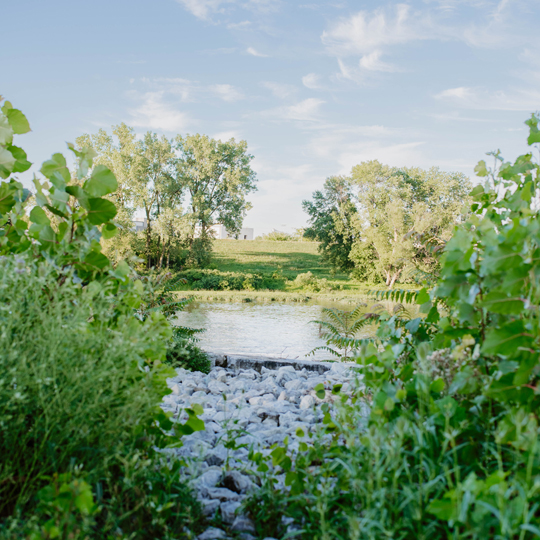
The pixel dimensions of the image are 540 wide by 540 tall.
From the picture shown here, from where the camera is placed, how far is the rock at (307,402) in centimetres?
269

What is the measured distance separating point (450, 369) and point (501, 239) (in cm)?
A: 53

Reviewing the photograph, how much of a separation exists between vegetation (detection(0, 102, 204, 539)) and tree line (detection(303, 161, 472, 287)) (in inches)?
797

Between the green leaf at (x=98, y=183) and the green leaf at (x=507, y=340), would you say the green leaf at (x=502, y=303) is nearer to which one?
the green leaf at (x=507, y=340)

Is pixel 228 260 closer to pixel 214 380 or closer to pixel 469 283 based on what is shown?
pixel 214 380

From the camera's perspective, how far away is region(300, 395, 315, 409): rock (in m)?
2.69

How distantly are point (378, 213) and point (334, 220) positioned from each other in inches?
134

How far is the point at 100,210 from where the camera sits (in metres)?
1.64

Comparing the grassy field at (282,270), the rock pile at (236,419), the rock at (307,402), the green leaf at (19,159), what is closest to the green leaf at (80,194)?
the green leaf at (19,159)

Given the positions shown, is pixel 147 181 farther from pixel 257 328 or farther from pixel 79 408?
pixel 79 408

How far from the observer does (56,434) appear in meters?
1.25

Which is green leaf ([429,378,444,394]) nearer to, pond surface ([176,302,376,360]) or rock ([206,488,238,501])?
rock ([206,488,238,501])

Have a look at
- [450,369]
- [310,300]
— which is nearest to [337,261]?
[310,300]

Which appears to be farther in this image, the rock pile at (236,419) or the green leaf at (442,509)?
the rock pile at (236,419)

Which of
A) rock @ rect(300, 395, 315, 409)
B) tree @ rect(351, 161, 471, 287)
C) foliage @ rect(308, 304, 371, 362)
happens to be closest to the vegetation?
foliage @ rect(308, 304, 371, 362)
